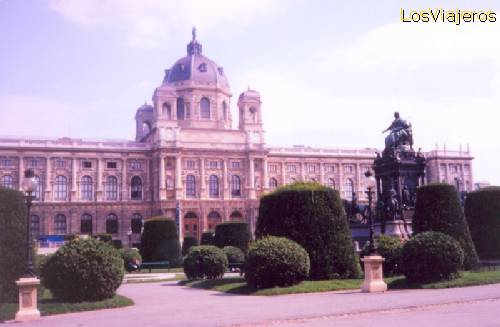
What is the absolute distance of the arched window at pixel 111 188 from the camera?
74625 millimetres

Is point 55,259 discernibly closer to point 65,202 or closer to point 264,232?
point 264,232

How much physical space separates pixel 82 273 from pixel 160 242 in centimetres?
2632

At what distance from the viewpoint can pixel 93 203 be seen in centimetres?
7281

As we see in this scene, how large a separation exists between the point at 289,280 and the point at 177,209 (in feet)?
174

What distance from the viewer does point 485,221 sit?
88.6 ft

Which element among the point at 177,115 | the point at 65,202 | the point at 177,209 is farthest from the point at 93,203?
the point at 177,115

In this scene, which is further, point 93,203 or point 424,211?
point 93,203

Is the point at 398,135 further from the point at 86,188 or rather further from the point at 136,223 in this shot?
the point at 86,188

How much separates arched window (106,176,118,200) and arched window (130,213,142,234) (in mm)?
3475

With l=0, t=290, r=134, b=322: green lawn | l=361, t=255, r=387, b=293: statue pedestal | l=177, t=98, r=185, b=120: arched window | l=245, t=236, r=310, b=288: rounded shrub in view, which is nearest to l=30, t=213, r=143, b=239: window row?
l=177, t=98, r=185, b=120: arched window

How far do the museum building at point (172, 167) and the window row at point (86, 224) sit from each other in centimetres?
12

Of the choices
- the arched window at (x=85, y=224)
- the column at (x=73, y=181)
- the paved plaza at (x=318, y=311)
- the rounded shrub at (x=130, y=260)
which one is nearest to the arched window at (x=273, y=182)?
the arched window at (x=85, y=224)

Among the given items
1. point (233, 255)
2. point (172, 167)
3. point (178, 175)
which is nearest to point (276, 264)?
point (233, 255)

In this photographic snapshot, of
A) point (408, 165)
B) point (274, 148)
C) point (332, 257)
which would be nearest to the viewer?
point (332, 257)
